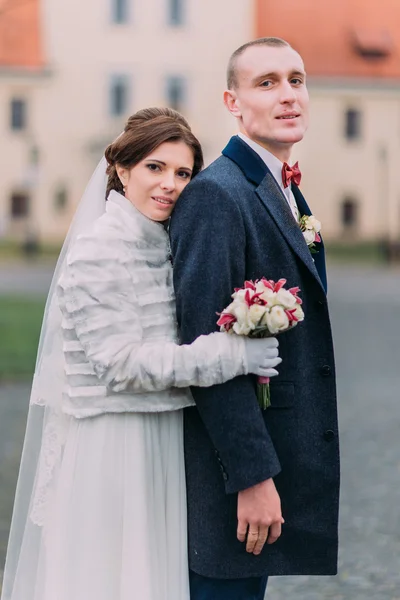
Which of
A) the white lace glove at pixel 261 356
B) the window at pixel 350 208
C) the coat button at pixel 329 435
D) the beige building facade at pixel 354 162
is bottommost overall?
the coat button at pixel 329 435

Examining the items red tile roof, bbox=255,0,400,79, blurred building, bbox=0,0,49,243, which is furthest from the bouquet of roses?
red tile roof, bbox=255,0,400,79

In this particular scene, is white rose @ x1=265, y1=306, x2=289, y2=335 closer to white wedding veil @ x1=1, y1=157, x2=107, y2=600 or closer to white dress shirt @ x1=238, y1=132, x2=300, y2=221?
white dress shirt @ x1=238, y1=132, x2=300, y2=221

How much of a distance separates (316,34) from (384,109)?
5.33 m

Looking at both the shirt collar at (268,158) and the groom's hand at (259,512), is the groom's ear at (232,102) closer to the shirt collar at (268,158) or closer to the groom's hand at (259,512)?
the shirt collar at (268,158)

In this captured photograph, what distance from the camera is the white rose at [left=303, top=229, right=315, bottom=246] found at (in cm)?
340

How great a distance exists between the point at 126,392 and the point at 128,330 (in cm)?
18

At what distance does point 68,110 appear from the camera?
2496 inches

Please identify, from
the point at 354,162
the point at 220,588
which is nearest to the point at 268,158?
the point at 220,588

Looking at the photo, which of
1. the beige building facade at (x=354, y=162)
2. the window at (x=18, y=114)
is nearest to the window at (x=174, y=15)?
the beige building facade at (x=354, y=162)

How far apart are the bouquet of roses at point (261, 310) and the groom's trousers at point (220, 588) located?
2.28ft

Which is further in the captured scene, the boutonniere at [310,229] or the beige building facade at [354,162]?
the beige building facade at [354,162]

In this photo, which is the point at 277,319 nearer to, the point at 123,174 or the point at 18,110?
the point at 123,174

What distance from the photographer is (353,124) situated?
6488cm

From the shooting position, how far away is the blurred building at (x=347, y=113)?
2525 inches
